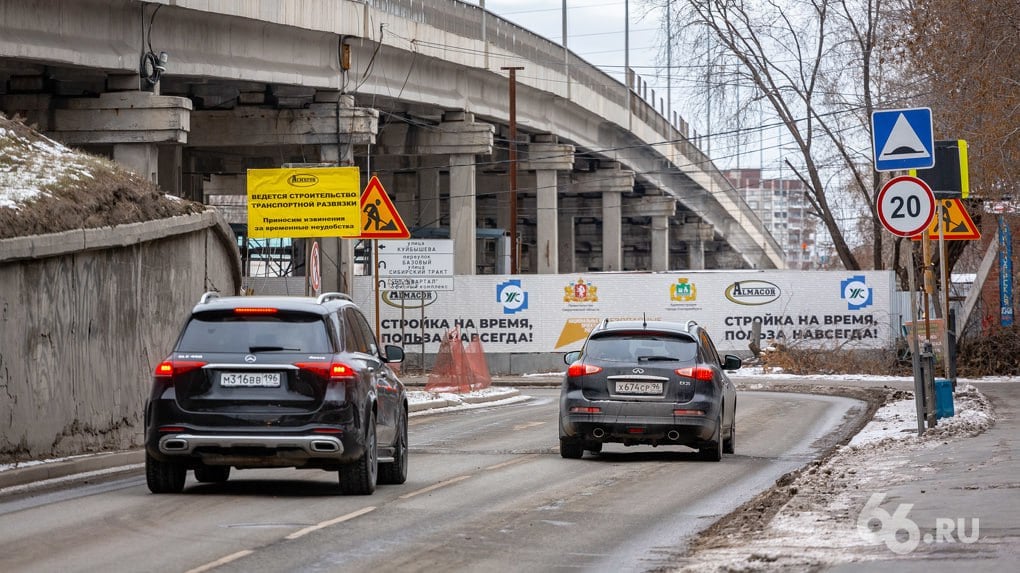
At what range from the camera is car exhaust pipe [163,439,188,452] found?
12695 millimetres

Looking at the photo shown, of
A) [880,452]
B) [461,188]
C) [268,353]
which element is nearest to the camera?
[268,353]

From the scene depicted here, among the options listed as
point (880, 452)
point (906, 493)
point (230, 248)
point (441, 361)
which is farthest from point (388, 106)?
point (906, 493)

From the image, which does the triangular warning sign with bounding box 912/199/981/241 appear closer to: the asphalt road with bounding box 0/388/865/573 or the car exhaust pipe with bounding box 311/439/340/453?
the asphalt road with bounding box 0/388/865/573

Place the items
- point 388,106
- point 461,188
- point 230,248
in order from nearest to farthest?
1. point 230,248
2. point 388,106
3. point 461,188

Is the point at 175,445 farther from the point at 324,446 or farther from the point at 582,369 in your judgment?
the point at 582,369

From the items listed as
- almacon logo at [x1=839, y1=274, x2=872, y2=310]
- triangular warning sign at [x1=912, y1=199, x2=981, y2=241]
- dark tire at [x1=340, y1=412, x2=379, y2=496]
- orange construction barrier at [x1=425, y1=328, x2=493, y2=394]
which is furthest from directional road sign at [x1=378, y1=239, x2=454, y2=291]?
dark tire at [x1=340, y1=412, x2=379, y2=496]

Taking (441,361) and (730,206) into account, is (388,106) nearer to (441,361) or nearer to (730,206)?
(441,361)

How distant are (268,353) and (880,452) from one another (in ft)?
23.3

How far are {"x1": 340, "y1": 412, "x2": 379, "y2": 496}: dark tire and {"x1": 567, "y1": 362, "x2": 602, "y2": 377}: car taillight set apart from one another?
4226 mm

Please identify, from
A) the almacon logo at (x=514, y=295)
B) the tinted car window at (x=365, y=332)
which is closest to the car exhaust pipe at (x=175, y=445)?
the tinted car window at (x=365, y=332)

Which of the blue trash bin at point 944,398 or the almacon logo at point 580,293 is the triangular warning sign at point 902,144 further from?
the almacon logo at point 580,293

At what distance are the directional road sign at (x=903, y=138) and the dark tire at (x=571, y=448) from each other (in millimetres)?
4704

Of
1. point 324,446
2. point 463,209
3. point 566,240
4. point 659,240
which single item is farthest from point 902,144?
point 566,240

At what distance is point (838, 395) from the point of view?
3322 cm
